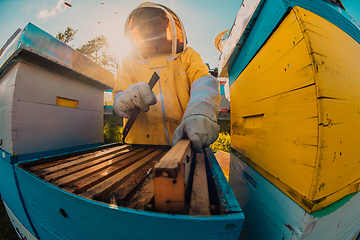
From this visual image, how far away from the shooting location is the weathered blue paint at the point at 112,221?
1.25 ft

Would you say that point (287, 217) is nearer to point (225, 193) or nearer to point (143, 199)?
point (225, 193)

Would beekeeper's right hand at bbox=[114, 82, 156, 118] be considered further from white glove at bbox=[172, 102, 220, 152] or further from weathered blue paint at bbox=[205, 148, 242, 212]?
weathered blue paint at bbox=[205, 148, 242, 212]

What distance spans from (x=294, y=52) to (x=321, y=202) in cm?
45

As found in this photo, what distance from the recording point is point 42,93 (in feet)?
3.92

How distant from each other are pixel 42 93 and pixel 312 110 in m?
1.82

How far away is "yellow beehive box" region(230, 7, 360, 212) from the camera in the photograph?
353mm

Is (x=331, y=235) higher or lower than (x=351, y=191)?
lower

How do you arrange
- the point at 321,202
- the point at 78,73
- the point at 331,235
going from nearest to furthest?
the point at 321,202, the point at 331,235, the point at 78,73

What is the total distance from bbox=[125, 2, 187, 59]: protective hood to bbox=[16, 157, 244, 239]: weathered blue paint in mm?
1657

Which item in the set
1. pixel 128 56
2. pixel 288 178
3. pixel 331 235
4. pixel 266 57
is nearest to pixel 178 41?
pixel 128 56

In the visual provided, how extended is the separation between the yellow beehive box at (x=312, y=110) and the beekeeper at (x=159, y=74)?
0.82 meters

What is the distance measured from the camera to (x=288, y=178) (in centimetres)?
45

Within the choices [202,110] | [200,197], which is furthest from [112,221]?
[202,110]

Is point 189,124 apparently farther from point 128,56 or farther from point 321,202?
point 128,56
